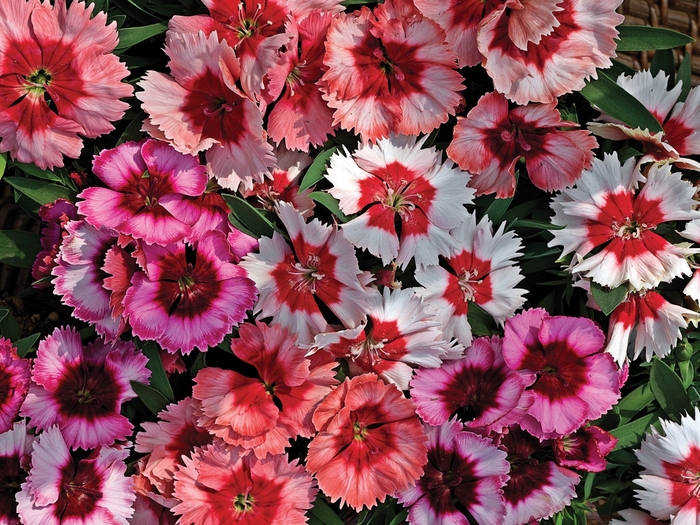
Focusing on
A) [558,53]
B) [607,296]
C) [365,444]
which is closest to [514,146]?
[558,53]

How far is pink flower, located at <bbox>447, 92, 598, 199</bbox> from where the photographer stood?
96cm

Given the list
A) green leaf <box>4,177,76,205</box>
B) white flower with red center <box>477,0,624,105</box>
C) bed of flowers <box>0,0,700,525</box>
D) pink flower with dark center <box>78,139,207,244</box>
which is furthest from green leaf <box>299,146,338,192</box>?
green leaf <box>4,177,76,205</box>

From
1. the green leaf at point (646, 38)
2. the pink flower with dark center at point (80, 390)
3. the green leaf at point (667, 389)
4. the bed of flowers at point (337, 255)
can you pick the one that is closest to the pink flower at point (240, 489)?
the bed of flowers at point (337, 255)

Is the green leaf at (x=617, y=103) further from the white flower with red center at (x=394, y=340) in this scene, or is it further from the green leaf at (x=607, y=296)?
the white flower with red center at (x=394, y=340)

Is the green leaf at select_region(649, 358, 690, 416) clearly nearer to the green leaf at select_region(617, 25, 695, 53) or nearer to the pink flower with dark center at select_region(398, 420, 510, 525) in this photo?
Answer: the pink flower with dark center at select_region(398, 420, 510, 525)

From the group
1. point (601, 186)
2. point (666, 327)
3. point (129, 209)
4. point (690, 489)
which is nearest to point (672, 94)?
point (601, 186)

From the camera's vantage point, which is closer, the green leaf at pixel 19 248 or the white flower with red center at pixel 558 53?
the white flower with red center at pixel 558 53

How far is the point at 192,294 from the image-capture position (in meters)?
A: 0.96

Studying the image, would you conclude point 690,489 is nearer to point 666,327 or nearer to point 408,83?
point 666,327

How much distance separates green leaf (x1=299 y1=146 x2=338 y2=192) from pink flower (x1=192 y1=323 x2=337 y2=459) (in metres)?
0.21

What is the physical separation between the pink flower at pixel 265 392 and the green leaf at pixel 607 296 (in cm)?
39

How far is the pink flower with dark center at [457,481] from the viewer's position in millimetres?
1002

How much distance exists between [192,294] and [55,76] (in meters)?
0.35

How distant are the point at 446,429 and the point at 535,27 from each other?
588mm
